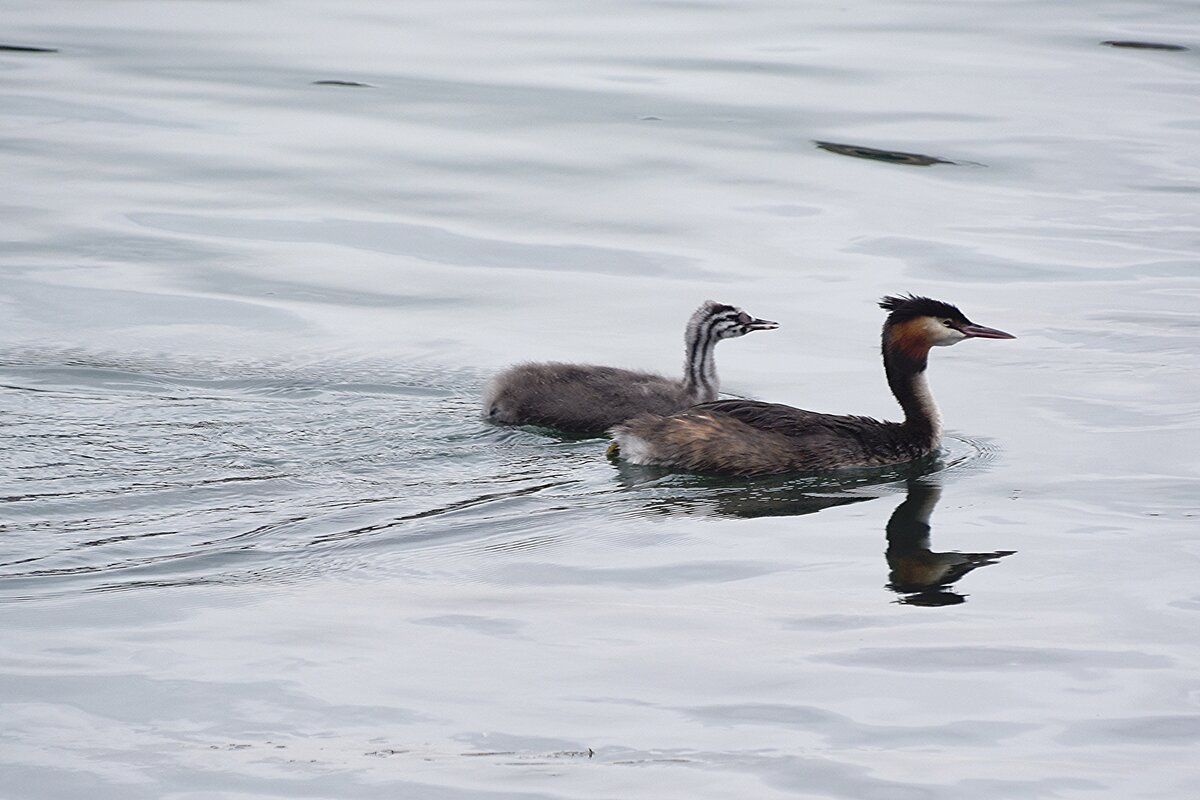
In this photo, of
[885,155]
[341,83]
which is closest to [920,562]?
[885,155]

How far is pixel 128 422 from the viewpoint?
9.86 meters

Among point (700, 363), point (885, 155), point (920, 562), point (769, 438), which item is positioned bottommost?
point (920, 562)

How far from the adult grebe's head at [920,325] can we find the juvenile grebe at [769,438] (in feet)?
0.46

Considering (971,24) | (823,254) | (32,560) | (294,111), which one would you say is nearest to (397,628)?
(32,560)

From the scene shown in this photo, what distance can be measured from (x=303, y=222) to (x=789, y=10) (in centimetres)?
1083

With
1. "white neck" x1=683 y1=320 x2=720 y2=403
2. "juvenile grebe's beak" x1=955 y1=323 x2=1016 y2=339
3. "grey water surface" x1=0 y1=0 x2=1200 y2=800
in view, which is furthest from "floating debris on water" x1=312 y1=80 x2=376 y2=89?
"juvenile grebe's beak" x1=955 y1=323 x2=1016 y2=339

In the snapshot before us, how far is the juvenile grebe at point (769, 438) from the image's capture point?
9.52 m

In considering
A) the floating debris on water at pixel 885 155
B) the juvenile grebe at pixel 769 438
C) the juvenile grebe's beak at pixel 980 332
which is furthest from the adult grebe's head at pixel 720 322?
the floating debris on water at pixel 885 155

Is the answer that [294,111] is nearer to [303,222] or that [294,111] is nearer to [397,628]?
[303,222]

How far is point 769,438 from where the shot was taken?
9.52m

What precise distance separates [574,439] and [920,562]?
2.75 meters

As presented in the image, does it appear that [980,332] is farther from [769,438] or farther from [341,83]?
[341,83]

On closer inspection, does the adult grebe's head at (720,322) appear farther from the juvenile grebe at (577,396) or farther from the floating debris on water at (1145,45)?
the floating debris on water at (1145,45)

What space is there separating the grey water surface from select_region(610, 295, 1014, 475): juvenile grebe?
0.46 feet
